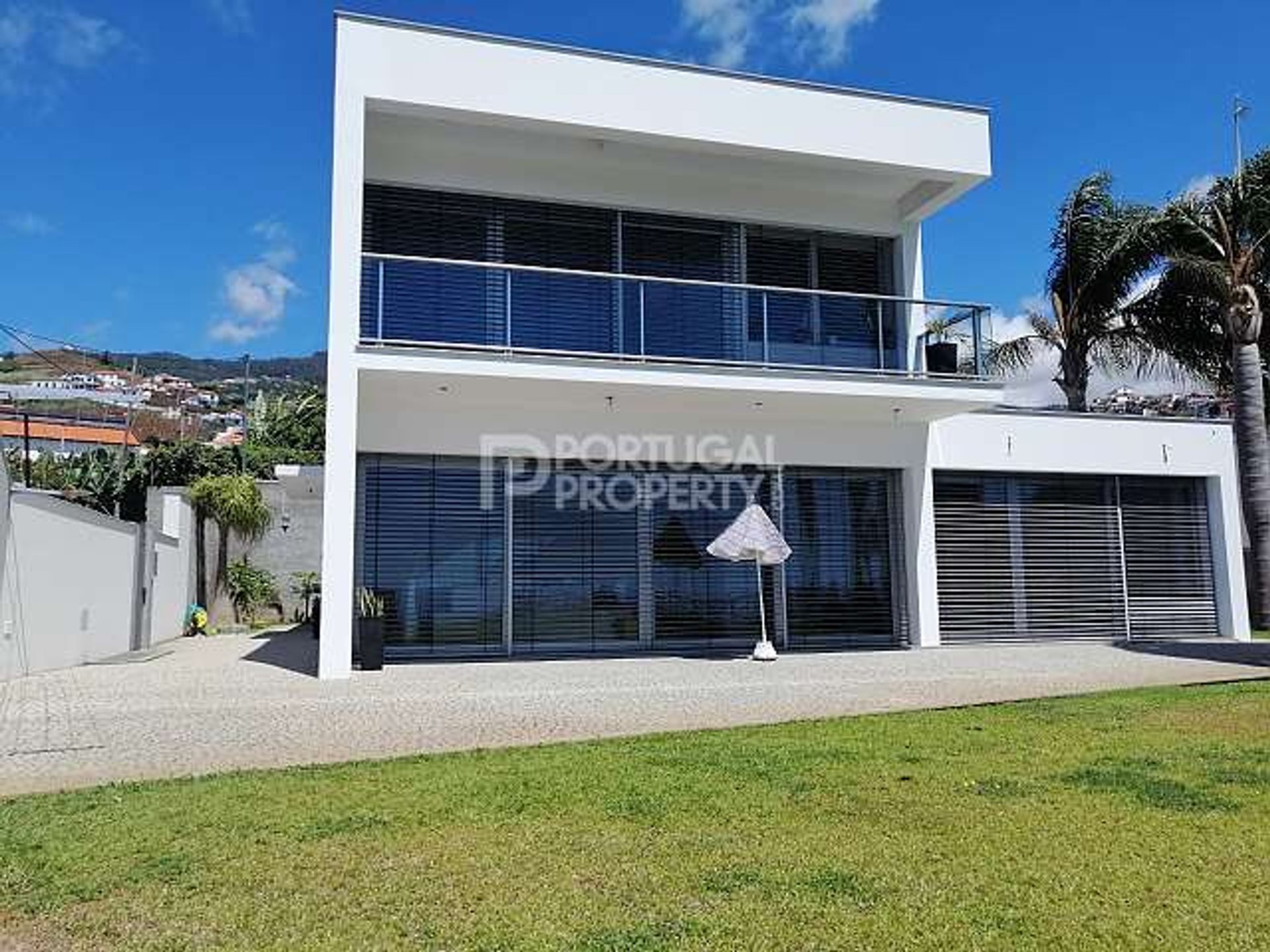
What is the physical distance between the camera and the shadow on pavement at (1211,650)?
13.4m

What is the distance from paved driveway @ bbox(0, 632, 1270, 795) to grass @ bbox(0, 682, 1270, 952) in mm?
1053

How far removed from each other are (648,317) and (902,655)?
5.86 metres

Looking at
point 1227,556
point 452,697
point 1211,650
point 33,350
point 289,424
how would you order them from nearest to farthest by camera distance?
point 452,697
point 1211,650
point 1227,556
point 33,350
point 289,424

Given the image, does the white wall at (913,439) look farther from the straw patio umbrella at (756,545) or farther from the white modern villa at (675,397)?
the straw patio umbrella at (756,545)

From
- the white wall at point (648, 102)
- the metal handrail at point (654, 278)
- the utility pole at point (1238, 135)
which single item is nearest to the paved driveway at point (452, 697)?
the metal handrail at point (654, 278)

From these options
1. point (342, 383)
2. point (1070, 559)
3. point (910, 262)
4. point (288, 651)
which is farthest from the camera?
point (1070, 559)

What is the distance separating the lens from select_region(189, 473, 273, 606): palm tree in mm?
22453

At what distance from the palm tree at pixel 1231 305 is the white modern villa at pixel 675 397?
292 centimetres

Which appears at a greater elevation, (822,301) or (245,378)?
(245,378)

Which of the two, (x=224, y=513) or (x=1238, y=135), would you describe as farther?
(x=224, y=513)

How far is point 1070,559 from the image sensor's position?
1680 centimetres

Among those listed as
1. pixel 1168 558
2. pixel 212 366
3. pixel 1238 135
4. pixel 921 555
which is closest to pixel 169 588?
pixel 921 555

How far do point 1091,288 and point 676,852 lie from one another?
2107 centimetres

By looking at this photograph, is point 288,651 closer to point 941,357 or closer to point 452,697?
point 452,697
